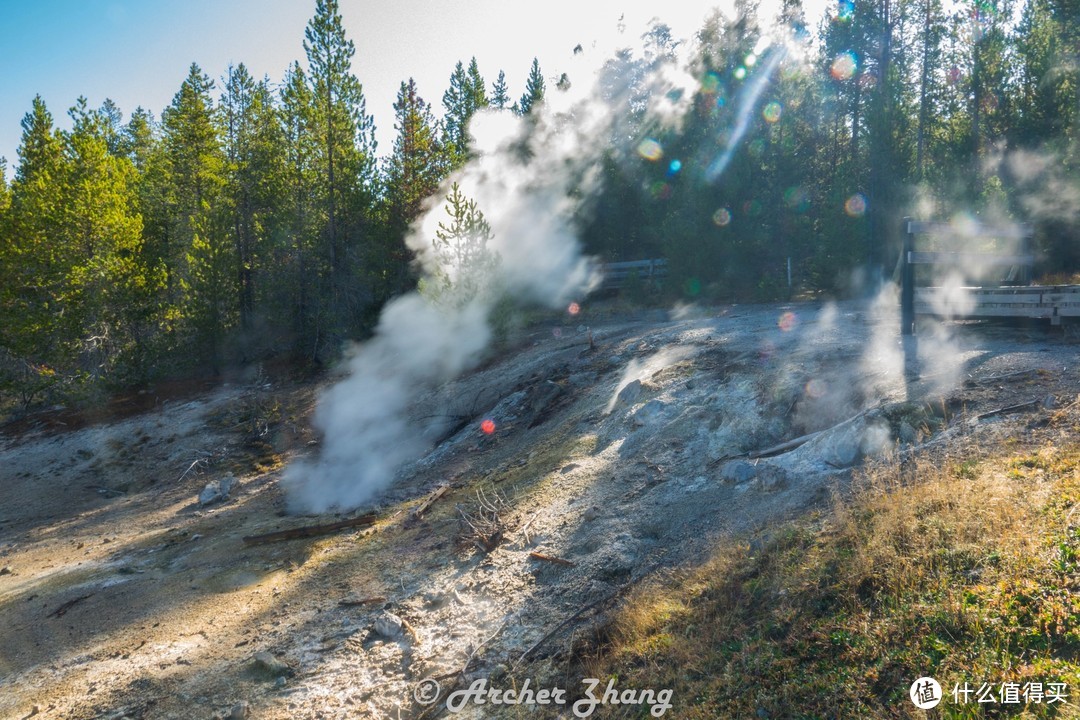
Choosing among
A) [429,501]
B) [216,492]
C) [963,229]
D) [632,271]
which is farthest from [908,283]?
[216,492]

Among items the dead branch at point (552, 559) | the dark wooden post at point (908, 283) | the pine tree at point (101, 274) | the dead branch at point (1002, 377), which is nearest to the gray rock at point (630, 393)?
the dead branch at point (552, 559)

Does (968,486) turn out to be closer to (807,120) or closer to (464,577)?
(464,577)

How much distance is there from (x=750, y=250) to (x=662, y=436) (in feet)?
47.4

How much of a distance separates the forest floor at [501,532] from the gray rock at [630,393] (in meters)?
0.05

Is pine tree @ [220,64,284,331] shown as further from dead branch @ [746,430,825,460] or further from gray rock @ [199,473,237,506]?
dead branch @ [746,430,825,460]

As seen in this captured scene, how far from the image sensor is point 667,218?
73.4 feet

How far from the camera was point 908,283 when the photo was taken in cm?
1082

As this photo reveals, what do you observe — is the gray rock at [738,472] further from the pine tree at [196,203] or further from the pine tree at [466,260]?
the pine tree at [196,203]

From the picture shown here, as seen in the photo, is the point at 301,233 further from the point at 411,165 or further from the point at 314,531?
the point at 314,531

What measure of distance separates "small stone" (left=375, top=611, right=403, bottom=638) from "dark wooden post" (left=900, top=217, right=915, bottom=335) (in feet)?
31.1

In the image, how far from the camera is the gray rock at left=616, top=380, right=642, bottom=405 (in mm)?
10672

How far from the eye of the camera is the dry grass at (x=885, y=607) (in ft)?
12.2

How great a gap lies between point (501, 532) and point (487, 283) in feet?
39.7

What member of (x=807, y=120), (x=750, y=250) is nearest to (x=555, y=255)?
(x=750, y=250)
